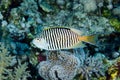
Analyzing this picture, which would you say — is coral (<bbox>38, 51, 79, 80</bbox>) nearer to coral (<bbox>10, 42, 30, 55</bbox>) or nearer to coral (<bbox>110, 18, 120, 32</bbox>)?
coral (<bbox>10, 42, 30, 55</bbox>)

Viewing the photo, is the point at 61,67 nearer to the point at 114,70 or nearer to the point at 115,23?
the point at 114,70

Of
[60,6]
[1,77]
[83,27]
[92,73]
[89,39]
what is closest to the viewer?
[89,39]

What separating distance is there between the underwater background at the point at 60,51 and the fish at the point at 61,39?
39cm

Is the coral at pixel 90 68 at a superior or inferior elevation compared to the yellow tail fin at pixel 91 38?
inferior

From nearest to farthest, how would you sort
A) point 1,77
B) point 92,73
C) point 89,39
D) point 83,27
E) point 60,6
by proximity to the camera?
point 89,39
point 1,77
point 92,73
point 83,27
point 60,6

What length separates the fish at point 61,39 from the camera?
3.68 metres

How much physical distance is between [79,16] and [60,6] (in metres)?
0.61

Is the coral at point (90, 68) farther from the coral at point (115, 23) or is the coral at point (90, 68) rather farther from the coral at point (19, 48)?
the coral at point (19, 48)

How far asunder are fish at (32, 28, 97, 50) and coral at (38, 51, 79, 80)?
0.60m

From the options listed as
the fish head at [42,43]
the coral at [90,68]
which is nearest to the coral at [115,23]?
the coral at [90,68]

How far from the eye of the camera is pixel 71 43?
12.3ft

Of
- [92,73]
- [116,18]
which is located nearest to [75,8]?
[116,18]

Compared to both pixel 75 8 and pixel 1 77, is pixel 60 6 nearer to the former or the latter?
pixel 75 8

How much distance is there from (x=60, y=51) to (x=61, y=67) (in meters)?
Result: 0.26
